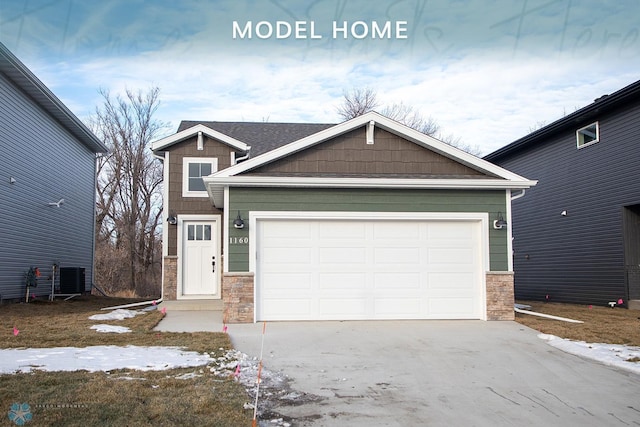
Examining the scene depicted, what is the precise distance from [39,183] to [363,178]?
34.6 feet

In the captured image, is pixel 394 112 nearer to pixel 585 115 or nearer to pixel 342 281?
pixel 585 115

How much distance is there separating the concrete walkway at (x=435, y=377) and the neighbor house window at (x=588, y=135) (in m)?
8.40

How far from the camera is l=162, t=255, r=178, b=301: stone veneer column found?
1470 cm

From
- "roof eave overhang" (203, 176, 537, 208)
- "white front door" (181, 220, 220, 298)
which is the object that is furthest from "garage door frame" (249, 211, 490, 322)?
"white front door" (181, 220, 220, 298)

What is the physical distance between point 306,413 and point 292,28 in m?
6.75

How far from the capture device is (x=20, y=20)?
30.8 feet

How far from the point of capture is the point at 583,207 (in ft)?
57.1

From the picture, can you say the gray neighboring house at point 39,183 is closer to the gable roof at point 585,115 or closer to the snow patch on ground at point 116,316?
the snow patch on ground at point 116,316

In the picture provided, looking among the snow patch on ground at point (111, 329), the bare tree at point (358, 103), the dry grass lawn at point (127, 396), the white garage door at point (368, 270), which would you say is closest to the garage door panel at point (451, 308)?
the white garage door at point (368, 270)

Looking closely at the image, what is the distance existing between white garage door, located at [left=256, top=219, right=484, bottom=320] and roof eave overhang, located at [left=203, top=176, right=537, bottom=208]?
0.69 m

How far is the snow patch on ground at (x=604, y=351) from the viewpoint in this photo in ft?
25.4

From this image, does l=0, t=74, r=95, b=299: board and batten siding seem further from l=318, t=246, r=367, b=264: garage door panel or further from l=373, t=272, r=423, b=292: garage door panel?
l=373, t=272, r=423, b=292: garage door panel

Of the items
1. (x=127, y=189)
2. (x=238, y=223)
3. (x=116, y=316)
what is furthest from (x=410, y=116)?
(x=238, y=223)

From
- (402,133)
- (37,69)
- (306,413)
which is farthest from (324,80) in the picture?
(306,413)
